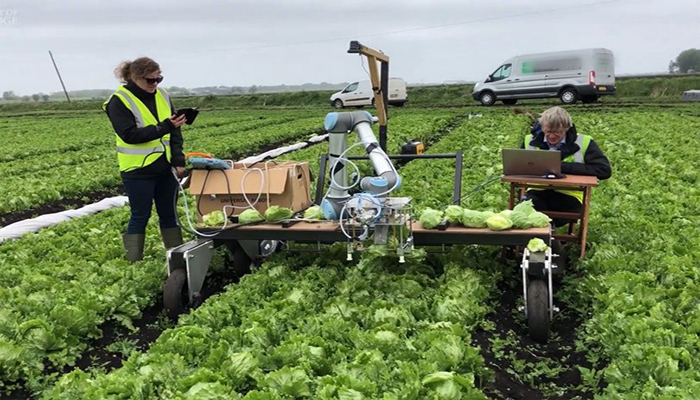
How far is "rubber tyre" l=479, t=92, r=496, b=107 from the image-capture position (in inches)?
1353

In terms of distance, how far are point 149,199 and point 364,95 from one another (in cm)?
3629

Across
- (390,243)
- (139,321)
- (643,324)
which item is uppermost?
(390,243)

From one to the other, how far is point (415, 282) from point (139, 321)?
8.01 feet

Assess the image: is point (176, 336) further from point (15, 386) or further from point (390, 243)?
point (390, 243)

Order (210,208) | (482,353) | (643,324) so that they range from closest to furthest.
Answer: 1. (643,324)
2. (482,353)
3. (210,208)

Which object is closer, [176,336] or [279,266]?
[176,336]

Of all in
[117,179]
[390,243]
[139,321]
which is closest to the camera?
[390,243]

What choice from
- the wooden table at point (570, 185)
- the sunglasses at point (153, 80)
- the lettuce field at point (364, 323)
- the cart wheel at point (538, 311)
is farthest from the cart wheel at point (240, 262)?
the cart wheel at point (538, 311)

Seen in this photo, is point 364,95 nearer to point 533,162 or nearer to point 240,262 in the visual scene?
point 240,262

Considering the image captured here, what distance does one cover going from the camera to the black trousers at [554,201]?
20.3 feet

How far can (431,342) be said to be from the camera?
3.89 meters

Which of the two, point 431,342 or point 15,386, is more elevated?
point 431,342

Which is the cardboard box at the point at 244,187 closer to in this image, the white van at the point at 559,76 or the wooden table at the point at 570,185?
the wooden table at the point at 570,185

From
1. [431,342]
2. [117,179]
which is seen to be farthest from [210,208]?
[117,179]
